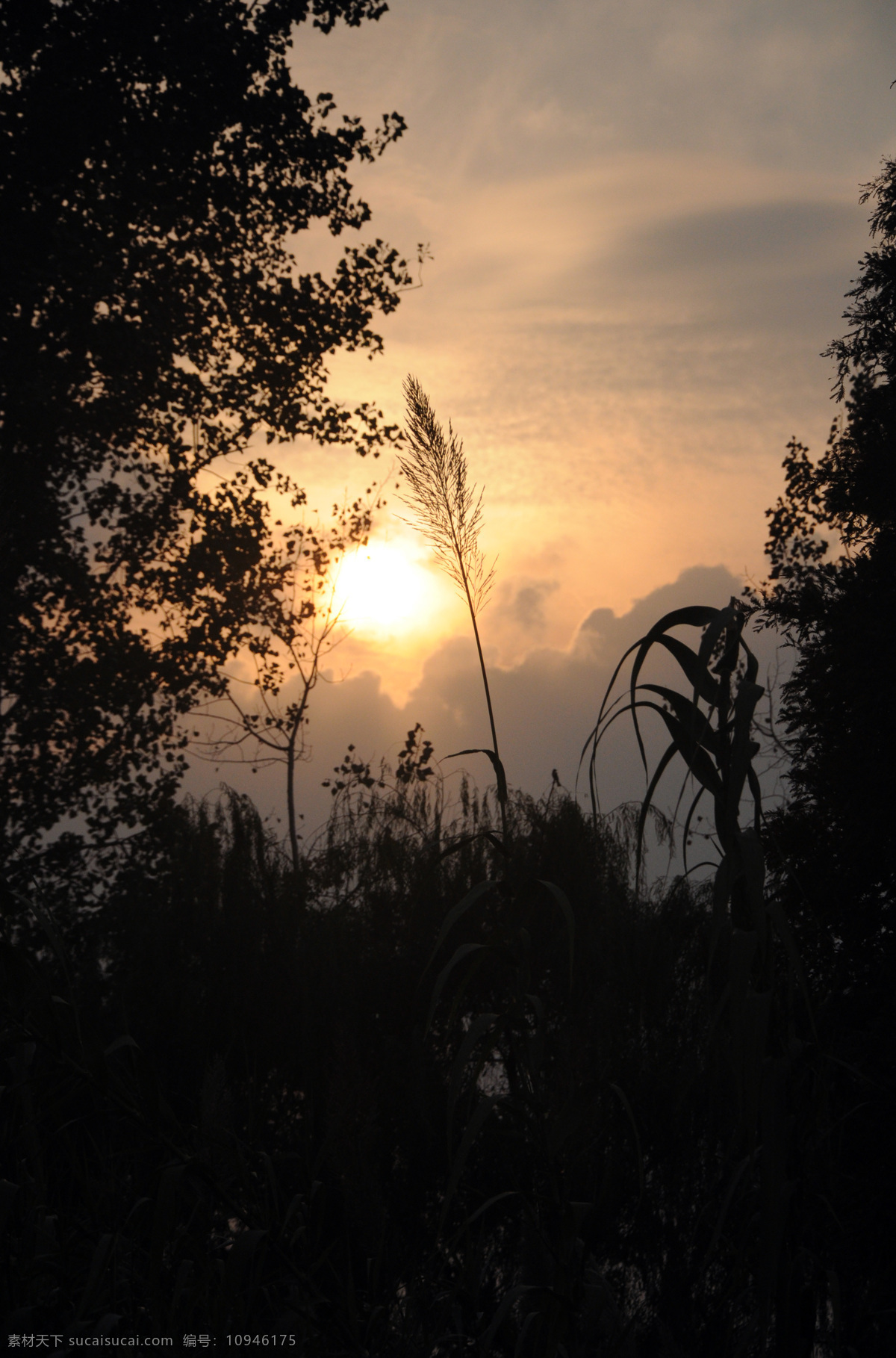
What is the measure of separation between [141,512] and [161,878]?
362 cm

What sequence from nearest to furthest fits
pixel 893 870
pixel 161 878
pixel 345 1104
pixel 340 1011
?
pixel 345 1104
pixel 893 870
pixel 340 1011
pixel 161 878

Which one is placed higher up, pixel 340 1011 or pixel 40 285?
pixel 40 285

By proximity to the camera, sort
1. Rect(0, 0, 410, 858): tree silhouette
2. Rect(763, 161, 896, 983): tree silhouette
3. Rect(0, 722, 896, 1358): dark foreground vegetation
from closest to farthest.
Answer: Rect(0, 722, 896, 1358): dark foreground vegetation < Rect(763, 161, 896, 983): tree silhouette < Rect(0, 0, 410, 858): tree silhouette

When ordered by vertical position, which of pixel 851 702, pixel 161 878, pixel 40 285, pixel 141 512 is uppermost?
pixel 40 285

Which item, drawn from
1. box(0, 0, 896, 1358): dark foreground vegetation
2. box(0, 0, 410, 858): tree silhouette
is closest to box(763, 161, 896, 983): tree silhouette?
box(0, 0, 896, 1358): dark foreground vegetation

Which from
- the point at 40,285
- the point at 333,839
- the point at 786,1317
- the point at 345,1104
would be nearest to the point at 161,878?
the point at 333,839

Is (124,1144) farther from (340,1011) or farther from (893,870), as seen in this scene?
(893,870)

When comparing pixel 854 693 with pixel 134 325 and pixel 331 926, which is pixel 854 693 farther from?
pixel 134 325

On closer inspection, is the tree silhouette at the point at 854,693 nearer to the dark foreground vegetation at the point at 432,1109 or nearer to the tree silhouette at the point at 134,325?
the dark foreground vegetation at the point at 432,1109

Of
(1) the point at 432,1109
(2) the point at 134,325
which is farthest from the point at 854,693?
(2) the point at 134,325

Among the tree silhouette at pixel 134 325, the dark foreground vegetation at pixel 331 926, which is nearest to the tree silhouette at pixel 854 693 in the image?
the dark foreground vegetation at pixel 331 926

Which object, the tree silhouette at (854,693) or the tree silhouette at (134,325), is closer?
the tree silhouette at (854,693)

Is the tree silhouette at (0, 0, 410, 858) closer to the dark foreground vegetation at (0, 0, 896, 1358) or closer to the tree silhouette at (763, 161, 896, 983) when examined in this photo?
the dark foreground vegetation at (0, 0, 896, 1358)

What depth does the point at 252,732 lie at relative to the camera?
14.9 meters
